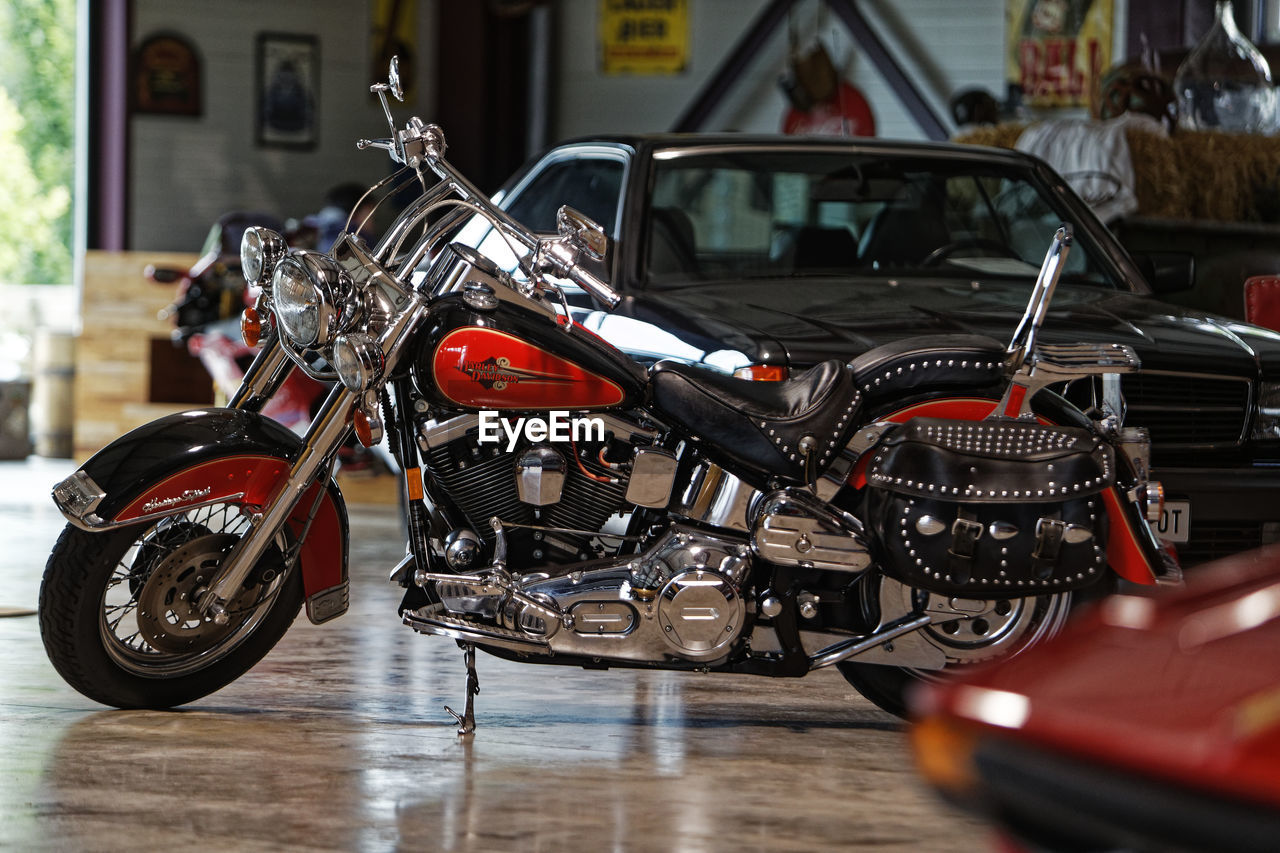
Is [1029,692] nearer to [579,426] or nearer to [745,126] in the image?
[579,426]

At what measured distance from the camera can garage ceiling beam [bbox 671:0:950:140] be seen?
1016 cm

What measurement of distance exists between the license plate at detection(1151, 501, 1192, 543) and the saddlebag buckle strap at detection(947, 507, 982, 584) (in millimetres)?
974

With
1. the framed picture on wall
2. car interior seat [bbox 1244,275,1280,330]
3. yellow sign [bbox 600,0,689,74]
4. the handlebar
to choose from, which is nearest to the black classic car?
car interior seat [bbox 1244,275,1280,330]

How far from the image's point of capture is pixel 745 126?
10883 mm

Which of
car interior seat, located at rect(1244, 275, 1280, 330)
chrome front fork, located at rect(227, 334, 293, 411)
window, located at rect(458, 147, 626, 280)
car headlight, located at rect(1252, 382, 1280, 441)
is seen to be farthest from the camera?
car interior seat, located at rect(1244, 275, 1280, 330)

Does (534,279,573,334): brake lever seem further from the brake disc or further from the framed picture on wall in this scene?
the framed picture on wall

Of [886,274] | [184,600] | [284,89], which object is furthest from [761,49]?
[184,600]

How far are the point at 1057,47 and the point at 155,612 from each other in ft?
27.0

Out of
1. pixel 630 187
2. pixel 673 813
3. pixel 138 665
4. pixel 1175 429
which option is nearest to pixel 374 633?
pixel 138 665

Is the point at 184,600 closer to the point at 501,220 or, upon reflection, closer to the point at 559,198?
the point at 501,220

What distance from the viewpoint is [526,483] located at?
3.07 metres

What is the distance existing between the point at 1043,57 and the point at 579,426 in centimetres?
788

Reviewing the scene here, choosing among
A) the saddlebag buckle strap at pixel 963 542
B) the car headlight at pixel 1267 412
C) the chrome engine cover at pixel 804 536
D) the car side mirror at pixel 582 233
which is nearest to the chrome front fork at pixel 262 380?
the car side mirror at pixel 582 233

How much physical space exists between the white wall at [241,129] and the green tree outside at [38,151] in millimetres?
538
